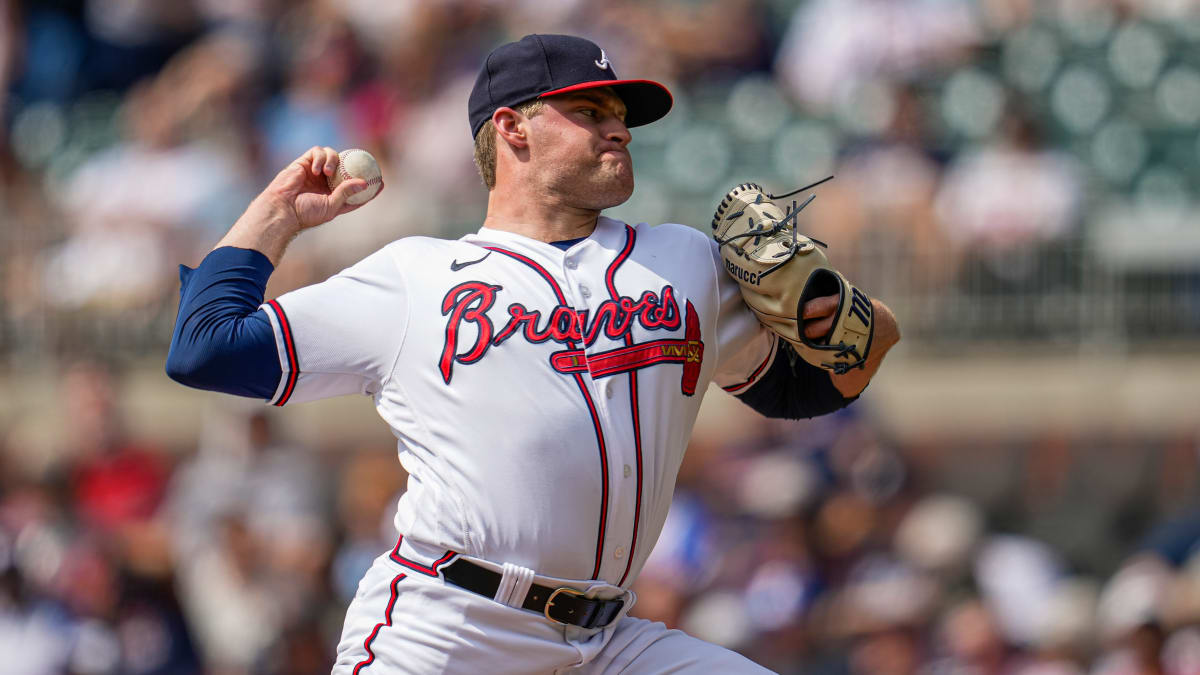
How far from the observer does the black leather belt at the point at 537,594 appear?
2965 millimetres

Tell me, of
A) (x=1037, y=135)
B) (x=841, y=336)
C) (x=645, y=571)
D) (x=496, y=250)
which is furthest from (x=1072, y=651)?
(x=496, y=250)

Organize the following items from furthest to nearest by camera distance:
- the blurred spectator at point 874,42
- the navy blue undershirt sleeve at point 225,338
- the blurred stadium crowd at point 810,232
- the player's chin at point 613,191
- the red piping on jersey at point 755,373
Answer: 1. the blurred spectator at point 874,42
2. the blurred stadium crowd at point 810,232
3. the red piping on jersey at point 755,373
4. the player's chin at point 613,191
5. the navy blue undershirt sleeve at point 225,338

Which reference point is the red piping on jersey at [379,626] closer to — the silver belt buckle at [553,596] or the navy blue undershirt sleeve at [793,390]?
the silver belt buckle at [553,596]

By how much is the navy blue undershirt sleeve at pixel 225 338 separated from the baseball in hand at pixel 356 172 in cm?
33

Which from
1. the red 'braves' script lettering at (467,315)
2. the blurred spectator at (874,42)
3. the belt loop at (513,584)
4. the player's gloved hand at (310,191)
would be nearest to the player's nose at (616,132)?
the red 'braves' script lettering at (467,315)

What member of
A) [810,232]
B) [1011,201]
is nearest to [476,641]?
[810,232]

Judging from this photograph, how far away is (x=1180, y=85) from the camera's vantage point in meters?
8.24

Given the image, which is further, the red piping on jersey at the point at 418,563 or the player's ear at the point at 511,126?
the player's ear at the point at 511,126

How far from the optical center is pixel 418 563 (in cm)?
304

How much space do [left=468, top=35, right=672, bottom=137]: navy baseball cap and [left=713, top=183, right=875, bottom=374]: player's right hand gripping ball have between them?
1.16ft

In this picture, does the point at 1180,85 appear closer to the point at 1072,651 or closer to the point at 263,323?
the point at 1072,651

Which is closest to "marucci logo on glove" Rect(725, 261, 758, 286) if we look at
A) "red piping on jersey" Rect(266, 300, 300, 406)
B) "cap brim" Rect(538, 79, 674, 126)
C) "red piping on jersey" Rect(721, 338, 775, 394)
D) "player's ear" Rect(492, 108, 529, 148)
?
"red piping on jersey" Rect(721, 338, 775, 394)

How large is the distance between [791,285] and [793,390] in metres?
0.41

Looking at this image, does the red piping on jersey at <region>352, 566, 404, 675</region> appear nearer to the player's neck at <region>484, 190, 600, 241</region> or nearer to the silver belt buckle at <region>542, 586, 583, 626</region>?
the silver belt buckle at <region>542, 586, 583, 626</region>
